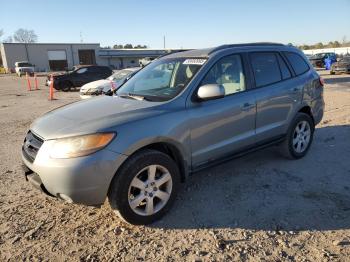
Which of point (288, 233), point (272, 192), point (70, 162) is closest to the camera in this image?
point (70, 162)

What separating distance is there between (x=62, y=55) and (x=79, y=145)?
69.9 m

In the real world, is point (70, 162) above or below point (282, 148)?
above

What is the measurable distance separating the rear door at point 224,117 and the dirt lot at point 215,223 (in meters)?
0.60

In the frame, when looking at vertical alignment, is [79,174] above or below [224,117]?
below

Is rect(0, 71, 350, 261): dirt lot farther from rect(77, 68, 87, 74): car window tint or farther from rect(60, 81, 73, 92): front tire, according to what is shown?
rect(77, 68, 87, 74): car window tint

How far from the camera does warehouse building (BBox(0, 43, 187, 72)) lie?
64.3 meters

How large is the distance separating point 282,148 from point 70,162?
11.6 feet

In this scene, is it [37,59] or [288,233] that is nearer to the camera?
[288,233]

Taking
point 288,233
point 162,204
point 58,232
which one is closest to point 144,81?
point 162,204

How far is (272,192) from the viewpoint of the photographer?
4.42 metres

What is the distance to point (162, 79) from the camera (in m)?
4.62

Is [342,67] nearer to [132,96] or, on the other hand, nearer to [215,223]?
[132,96]

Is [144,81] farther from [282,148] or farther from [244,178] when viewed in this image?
[282,148]

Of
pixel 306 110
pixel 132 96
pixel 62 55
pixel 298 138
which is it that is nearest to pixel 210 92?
pixel 132 96
